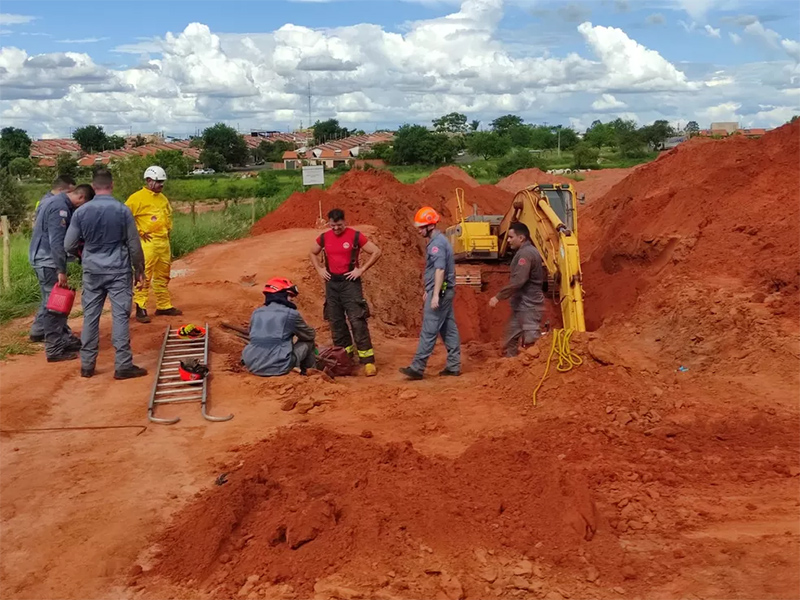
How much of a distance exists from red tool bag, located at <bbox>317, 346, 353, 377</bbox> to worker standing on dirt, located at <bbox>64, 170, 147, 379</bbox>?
6.87ft

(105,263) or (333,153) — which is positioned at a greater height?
(333,153)

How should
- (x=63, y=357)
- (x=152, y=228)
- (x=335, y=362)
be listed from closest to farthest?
(x=63, y=357)
(x=335, y=362)
(x=152, y=228)

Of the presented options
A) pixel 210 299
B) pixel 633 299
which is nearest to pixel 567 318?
pixel 633 299

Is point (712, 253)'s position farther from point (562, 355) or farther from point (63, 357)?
point (63, 357)

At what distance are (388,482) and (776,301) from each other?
6.59 meters

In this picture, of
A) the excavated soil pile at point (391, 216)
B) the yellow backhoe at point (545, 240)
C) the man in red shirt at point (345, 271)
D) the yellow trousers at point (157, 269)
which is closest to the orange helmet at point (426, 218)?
the man in red shirt at point (345, 271)

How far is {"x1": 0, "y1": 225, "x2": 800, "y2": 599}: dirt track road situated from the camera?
422 centimetres

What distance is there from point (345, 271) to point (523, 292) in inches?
93.1

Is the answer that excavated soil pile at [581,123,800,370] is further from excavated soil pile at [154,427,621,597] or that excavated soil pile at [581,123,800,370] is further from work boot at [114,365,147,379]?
work boot at [114,365,147,379]

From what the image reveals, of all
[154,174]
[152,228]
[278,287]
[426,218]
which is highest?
[154,174]

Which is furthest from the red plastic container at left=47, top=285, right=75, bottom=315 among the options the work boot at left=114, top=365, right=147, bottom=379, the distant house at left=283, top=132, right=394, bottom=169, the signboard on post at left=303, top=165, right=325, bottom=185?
the distant house at left=283, top=132, right=394, bottom=169

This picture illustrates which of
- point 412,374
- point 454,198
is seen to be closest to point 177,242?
point 412,374

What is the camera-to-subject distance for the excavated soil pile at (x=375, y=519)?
431cm

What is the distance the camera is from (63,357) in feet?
27.3
